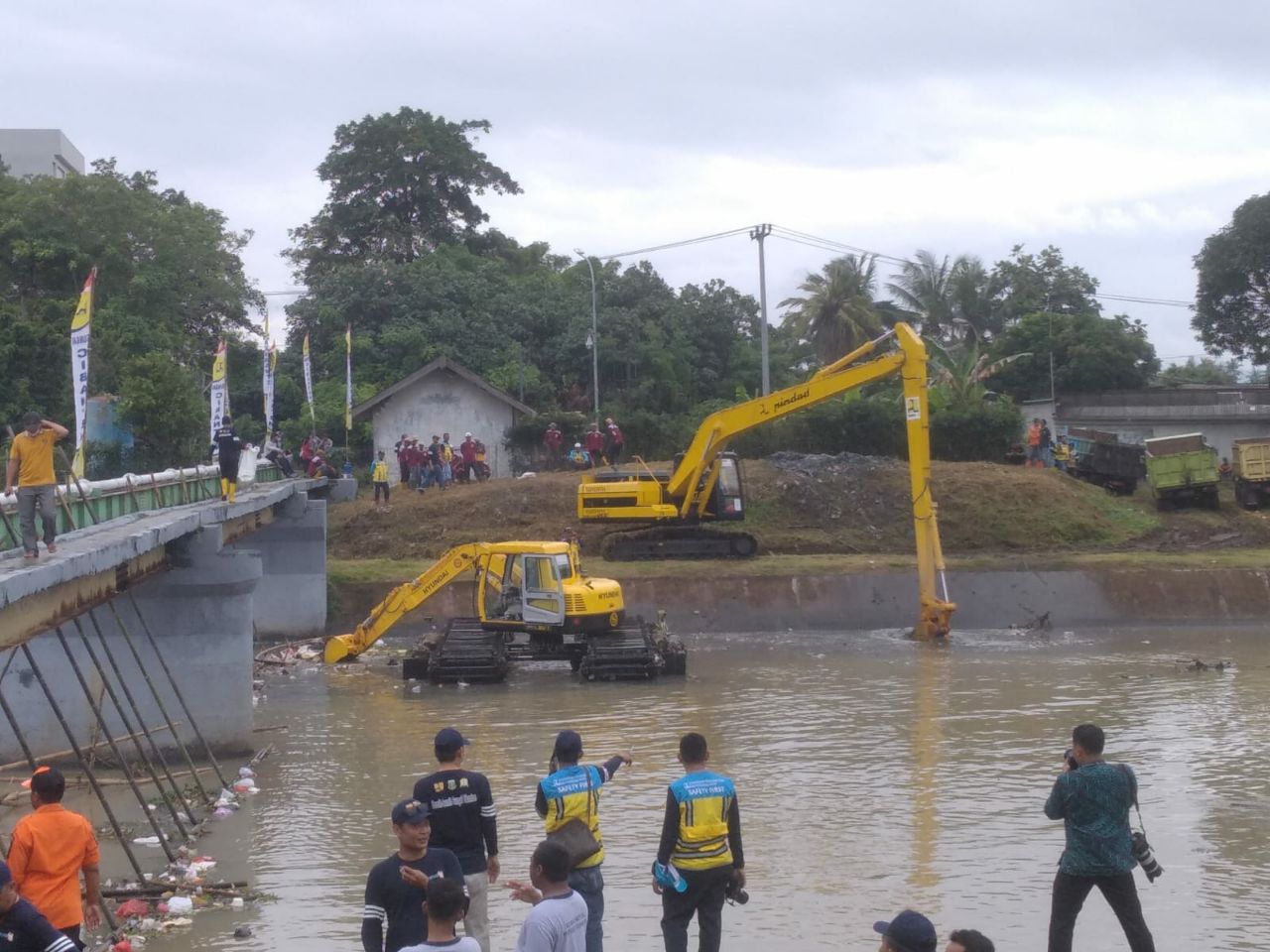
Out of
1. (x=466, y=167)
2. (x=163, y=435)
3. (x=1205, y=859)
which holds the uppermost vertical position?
(x=466, y=167)

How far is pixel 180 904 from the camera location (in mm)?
12555

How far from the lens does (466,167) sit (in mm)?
66188

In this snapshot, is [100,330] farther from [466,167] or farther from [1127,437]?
[1127,437]

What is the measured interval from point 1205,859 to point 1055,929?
5.43m

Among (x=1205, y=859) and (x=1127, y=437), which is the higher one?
(x=1127, y=437)

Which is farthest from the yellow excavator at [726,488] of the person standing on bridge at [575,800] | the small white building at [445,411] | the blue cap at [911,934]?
the blue cap at [911,934]

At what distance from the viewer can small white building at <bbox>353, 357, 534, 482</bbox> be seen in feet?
159

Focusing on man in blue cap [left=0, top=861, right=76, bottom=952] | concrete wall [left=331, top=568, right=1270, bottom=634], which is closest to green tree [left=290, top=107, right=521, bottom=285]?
concrete wall [left=331, top=568, right=1270, bottom=634]

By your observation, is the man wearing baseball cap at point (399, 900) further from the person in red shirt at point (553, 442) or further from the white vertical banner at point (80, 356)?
the person in red shirt at point (553, 442)

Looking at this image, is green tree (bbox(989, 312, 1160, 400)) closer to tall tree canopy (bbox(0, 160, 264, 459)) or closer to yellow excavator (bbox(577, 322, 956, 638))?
yellow excavator (bbox(577, 322, 956, 638))

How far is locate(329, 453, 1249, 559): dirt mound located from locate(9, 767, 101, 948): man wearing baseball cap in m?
29.0

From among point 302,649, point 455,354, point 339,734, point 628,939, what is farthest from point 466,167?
point 628,939

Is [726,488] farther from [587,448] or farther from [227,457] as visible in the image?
[227,457]

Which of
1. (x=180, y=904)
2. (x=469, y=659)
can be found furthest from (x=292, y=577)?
(x=180, y=904)
